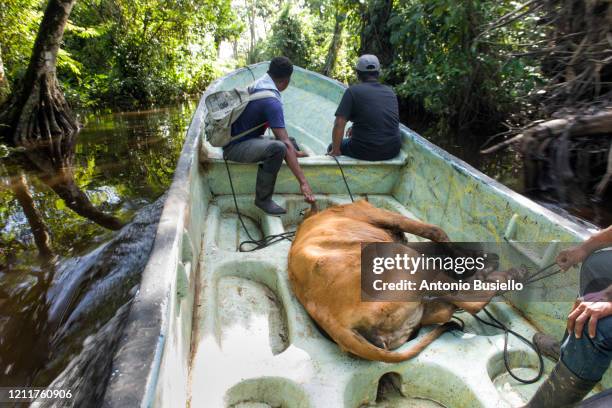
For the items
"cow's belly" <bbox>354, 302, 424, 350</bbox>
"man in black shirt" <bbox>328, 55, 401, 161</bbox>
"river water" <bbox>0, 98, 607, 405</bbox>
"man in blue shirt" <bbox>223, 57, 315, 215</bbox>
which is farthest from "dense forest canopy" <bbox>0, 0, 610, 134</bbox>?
"cow's belly" <bbox>354, 302, 424, 350</bbox>

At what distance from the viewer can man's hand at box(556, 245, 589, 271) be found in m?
2.11

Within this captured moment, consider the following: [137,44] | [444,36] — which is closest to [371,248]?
[444,36]

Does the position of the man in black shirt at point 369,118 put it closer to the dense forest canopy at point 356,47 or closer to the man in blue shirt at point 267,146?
the man in blue shirt at point 267,146

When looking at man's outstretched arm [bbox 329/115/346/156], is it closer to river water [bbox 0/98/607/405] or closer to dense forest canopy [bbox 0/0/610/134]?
river water [bbox 0/98/607/405]

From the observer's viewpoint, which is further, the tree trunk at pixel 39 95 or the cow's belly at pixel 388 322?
the tree trunk at pixel 39 95

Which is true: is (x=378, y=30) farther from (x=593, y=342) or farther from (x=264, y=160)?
(x=593, y=342)

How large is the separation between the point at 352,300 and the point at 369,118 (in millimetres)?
2867

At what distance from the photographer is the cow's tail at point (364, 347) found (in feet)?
7.07

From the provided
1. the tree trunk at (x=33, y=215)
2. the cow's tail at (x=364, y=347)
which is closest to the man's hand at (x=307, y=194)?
the cow's tail at (x=364, y=347)

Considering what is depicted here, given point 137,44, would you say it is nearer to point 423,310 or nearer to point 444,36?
point 444,36

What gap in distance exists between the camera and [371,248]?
2.57 m

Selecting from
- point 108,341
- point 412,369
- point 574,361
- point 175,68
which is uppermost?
point 175,68

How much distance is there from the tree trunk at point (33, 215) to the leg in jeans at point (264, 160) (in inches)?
94.3

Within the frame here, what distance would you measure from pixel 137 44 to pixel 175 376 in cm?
1750
